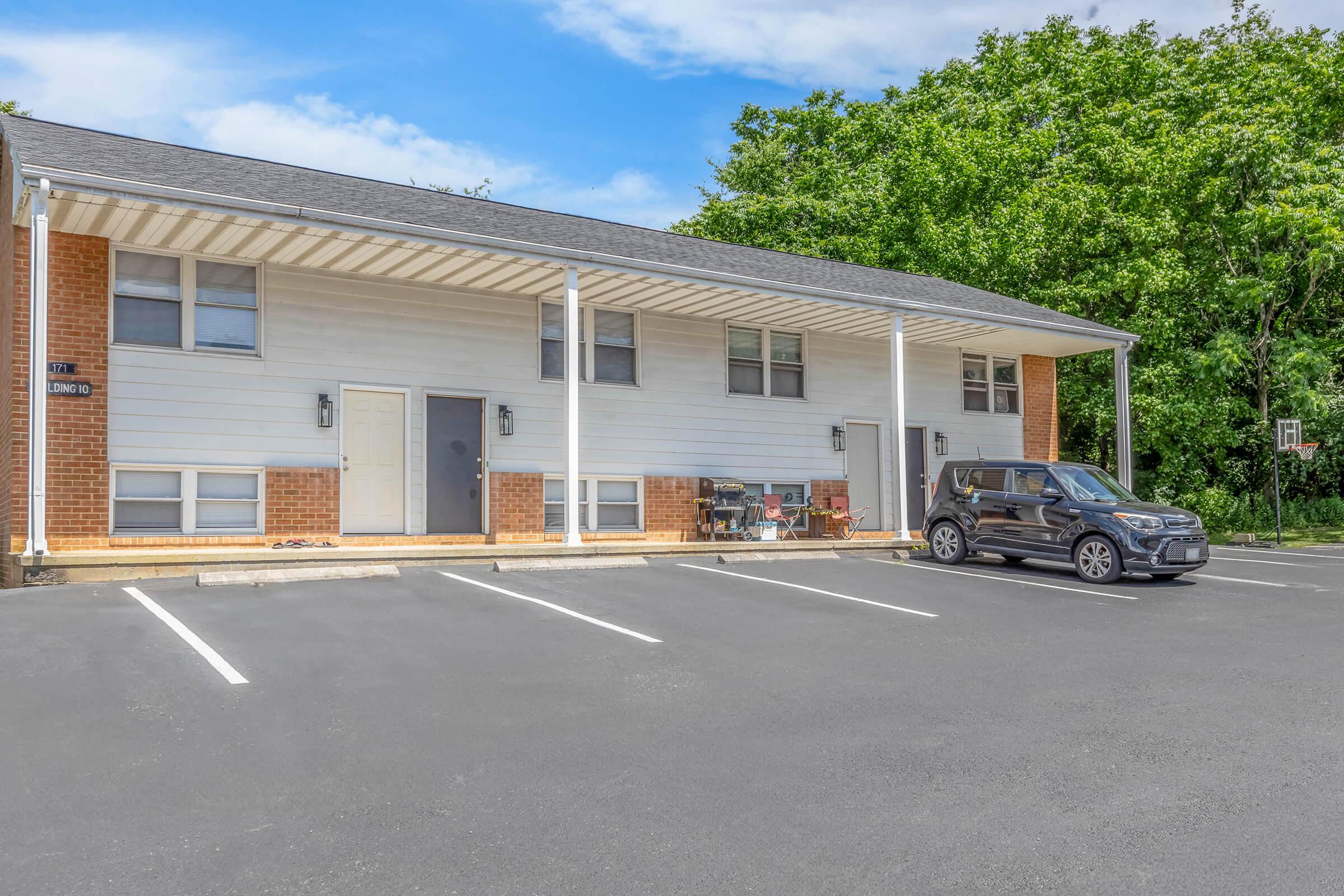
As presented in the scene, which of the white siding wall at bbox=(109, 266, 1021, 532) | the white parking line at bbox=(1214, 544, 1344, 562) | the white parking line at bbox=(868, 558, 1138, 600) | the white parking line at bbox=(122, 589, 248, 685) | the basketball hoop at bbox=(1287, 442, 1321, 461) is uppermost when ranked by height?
the white siding wall at bbox=(109, 266, 1021, 532)

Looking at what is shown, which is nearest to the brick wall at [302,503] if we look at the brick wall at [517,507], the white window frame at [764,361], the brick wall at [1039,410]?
the brick wall at [517,507]

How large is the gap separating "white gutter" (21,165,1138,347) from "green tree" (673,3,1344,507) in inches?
304

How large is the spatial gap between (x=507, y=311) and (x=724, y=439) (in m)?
4.24

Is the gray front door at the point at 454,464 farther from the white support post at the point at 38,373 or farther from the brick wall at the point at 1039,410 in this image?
the brick wall at the point at 1039,410

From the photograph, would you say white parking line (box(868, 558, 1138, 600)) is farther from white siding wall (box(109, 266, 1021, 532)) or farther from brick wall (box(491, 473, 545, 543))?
brick wall (box(491, 473, 545, 543))

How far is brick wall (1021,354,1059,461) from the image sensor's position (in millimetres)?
20844

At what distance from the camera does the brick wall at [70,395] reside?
11.3 metres

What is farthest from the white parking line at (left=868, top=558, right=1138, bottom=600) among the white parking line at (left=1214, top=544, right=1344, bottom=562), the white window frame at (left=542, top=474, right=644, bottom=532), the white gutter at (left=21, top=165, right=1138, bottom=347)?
the white parking line at (left=1214, top=544, right=1344, bottom=562)

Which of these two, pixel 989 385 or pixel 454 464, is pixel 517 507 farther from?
pixel 989 385

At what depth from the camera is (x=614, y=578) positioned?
37.6 feet

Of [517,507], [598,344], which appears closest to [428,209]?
[598,344]

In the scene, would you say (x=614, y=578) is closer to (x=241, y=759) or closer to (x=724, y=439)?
(x=724, y=439)

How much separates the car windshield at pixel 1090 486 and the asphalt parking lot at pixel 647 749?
3480mm

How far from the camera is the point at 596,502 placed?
15.6 metres
